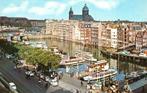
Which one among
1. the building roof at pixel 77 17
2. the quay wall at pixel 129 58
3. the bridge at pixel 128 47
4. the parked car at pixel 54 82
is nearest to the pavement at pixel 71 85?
the parked car at pixel 54 82

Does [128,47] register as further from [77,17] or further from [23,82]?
[77,17]

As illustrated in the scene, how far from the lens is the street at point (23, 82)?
1948cm

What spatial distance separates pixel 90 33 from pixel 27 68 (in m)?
41.6

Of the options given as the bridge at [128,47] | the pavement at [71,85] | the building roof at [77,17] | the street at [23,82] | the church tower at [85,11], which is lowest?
the bridge at [128,47]

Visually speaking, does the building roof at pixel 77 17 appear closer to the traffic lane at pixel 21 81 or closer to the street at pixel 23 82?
the traffic lane at pixel 21 81

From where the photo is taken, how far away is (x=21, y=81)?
2191cm

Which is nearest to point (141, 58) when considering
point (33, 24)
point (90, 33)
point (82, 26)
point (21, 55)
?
point (21, 55)

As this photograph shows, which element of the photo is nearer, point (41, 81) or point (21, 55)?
point (41, 81)

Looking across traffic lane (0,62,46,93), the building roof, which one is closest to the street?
traffic lane (0,62,46,93)

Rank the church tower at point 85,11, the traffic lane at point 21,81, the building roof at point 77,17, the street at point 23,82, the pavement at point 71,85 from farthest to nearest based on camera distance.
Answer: the building roof at point 77,17 < the church tower at point 85,11 < the pavement at point 71,85 < the traffic lane at point 21,81 < the street at point 23,82

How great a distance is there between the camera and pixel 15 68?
27.0 metres

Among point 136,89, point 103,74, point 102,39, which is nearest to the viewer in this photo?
point 136,89

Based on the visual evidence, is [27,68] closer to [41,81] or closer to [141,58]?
[41,81]

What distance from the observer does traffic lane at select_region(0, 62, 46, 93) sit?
1969 centimetres
